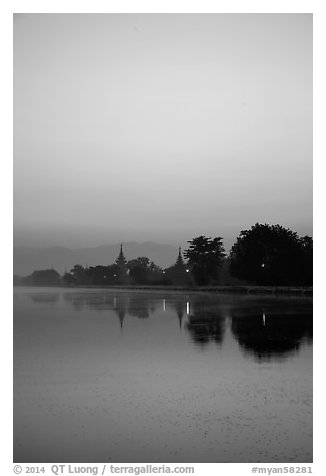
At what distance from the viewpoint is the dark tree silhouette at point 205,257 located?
8962cm

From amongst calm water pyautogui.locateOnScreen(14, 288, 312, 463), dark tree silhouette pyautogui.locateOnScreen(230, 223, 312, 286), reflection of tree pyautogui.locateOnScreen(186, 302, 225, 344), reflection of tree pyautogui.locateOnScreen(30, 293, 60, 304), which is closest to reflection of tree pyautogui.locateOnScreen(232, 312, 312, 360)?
calm water pyautogui.locateOnScreen(14, 288, 312, 463)

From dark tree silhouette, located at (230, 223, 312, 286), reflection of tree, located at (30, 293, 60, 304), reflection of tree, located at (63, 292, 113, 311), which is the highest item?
dark tree silhouette, located at (230, 223, 312, 286)

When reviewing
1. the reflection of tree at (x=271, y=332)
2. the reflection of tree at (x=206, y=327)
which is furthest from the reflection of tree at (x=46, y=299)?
the reflection of tree at (x=271, y=332)

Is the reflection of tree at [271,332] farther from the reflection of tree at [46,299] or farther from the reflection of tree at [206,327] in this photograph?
the reflection of tree at [46,299]

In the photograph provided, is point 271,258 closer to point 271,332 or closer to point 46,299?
point 46,299

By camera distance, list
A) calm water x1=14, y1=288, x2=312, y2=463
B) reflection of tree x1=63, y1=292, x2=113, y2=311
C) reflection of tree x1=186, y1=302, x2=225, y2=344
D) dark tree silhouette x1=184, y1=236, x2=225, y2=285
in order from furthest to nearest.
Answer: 1. dark tree silhouette x1=184, y1=236, x2=225, y2=285
2. reflection of tree x1=63, y1=292, x2=113, y2=311
3. reflection of tree x1=186, y1=302, x2=225, y2=344
4. calm water x1=14, y1=288, x2=312, y2=463

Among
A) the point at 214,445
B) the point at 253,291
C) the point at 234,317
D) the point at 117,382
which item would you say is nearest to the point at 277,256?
the point at 253,291

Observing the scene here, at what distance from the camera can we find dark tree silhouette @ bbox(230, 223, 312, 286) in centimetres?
5847

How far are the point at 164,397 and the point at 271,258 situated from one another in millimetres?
54099

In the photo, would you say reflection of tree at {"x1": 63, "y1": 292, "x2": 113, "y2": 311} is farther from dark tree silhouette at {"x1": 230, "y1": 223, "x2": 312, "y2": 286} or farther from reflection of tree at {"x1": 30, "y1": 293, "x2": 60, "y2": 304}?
dark tree silhouette at {"x1": 230, "y1": 223, "x2": 312, "y2": 286}

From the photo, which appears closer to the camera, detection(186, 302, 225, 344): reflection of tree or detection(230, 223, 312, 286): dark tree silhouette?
detection(186, 302, 225, 344): reflection of tree

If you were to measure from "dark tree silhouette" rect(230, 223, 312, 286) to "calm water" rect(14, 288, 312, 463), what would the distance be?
121ft

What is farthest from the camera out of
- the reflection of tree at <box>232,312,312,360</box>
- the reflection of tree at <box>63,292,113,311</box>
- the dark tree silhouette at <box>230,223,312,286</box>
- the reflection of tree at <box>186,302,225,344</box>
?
the dark tree silhouette at <box>230,223,312,286</box>
